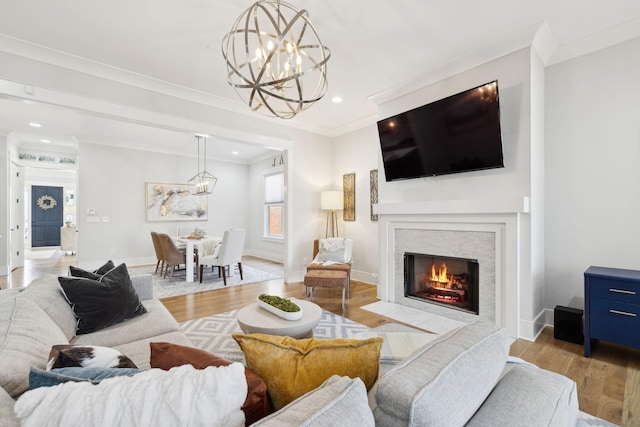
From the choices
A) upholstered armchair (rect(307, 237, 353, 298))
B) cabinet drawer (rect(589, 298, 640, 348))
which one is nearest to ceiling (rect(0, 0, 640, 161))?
upholstered armchair (rect(307, 237, 353, 298))

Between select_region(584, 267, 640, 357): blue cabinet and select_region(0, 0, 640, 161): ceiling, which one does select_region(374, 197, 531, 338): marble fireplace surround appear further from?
select_region(0, 0, 640, 161): ceiling

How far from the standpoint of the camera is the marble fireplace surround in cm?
285

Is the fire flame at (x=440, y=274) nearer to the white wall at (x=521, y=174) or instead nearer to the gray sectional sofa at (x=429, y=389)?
the white wall at (x=521, y=174)

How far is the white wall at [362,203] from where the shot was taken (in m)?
4.97

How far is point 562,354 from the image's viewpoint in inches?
99.4

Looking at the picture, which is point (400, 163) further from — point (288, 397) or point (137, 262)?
point (137, 262)

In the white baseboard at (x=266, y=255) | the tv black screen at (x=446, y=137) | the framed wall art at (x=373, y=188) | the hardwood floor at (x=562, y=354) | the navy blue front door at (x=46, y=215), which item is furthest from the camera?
the navy blue front door at (x=46, y=215)

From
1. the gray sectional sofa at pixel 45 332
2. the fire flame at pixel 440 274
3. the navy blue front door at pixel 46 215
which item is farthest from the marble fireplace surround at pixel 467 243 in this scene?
the navy blue front door at pixel 46 215

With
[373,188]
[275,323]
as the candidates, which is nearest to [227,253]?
[373,188]

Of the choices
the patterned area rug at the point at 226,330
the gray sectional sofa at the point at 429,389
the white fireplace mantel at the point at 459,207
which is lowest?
the patterned area rug at the point at 226,330

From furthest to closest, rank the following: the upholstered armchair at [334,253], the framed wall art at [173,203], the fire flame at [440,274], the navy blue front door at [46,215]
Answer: the navy blue front door at [46,215] → the framed wall art at [173,203] → the upholstered armchair at [334,253] → the fire flame at [440,274]

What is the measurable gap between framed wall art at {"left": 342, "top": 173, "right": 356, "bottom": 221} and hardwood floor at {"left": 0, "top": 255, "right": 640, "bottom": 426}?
1276mm

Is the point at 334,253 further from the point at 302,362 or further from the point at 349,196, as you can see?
the point at 302,362

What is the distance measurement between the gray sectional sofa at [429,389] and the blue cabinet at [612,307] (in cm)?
186
